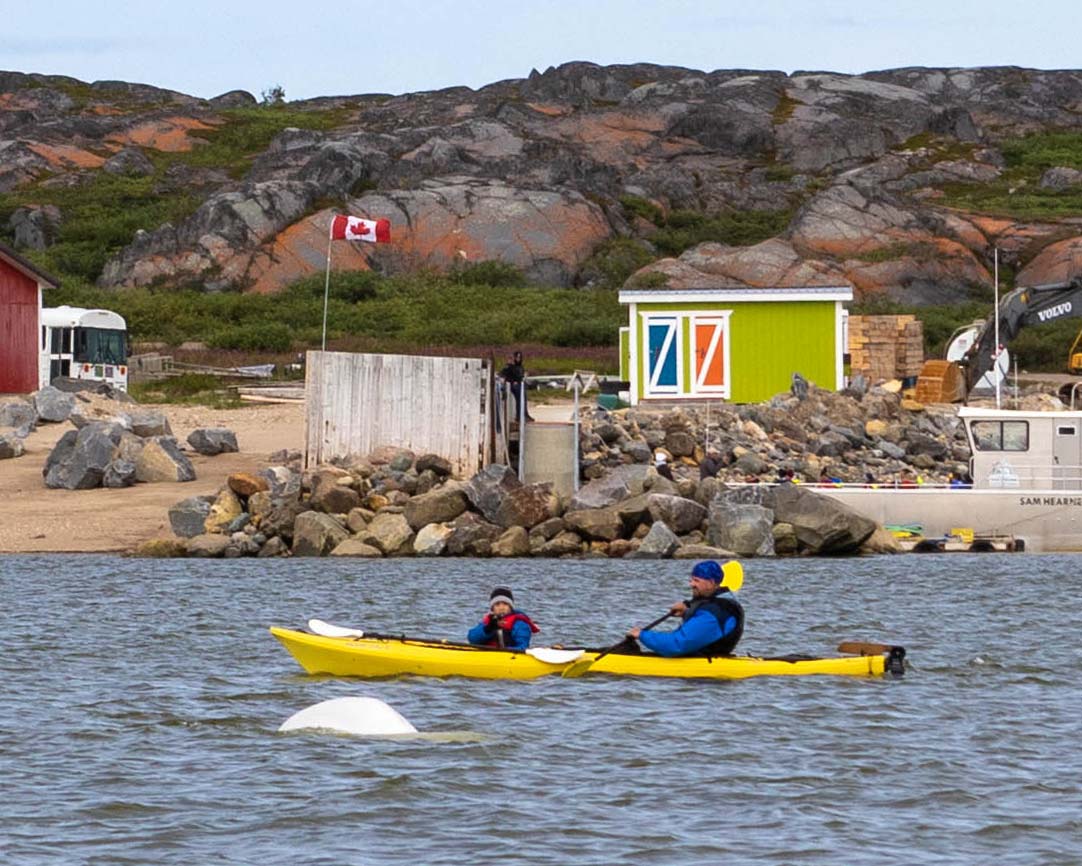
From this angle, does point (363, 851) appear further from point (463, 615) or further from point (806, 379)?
point (806, 379)

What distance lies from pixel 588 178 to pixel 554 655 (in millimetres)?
70383

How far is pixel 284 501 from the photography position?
2936 cm

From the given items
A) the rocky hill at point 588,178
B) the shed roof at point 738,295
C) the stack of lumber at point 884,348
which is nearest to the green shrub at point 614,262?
the rocky hill at point 588,178

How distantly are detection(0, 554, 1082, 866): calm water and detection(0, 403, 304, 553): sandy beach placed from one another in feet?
21.3

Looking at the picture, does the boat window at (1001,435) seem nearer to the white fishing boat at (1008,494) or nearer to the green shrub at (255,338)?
the white fishing boat at (1008,494)

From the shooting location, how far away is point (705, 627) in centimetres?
1633

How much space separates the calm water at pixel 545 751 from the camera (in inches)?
441

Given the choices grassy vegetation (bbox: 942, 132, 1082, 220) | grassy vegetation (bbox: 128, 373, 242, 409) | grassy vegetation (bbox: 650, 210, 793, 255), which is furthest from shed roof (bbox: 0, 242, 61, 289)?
grassy vegetation (bbox: 942, 132, 1082, 220)

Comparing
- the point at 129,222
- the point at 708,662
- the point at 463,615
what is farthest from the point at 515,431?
the point at 129,222

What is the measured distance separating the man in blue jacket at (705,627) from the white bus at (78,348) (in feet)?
105

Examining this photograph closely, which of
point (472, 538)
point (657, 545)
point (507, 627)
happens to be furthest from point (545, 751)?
point (472, 538)

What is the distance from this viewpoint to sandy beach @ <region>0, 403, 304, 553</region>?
96.8 feet

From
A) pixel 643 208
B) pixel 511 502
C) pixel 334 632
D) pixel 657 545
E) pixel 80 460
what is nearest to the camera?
pixel 334 632

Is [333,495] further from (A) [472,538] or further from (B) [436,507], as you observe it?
(A) [472,538]
